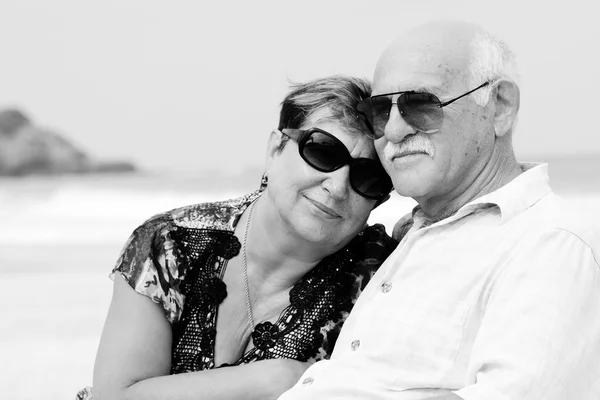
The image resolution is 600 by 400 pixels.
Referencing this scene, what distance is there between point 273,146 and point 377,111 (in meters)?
0.47

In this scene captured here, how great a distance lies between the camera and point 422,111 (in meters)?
2.59

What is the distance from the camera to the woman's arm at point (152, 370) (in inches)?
108

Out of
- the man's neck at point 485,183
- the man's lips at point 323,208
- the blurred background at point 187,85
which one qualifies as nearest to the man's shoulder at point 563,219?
the man's neck at point 485,183

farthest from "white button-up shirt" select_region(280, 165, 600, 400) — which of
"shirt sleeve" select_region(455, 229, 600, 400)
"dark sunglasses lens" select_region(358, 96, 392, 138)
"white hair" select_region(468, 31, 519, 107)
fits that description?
"dark sunglasses lens" select_region(358, 96, 392, 138)

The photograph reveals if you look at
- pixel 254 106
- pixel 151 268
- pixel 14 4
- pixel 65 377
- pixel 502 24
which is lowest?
pixel 65 377

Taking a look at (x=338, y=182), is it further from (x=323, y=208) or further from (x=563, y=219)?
(x=563, y=219)

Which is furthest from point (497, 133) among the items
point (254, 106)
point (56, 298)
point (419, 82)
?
point (254, 106)

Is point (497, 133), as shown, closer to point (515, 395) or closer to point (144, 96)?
point (515, 395)

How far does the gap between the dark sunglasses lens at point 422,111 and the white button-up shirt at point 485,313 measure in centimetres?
27

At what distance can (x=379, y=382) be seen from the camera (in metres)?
2.44

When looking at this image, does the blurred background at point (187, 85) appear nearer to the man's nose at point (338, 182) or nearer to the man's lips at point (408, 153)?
the man's nose at point (338, 182)

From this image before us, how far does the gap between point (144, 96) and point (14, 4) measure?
2.94 metres

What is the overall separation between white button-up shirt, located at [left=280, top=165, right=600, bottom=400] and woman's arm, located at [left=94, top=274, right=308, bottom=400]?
21cm

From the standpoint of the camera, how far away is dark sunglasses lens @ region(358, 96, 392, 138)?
2.66 meters
